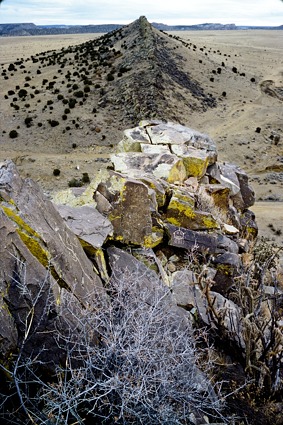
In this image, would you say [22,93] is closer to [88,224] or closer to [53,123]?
[53,123]

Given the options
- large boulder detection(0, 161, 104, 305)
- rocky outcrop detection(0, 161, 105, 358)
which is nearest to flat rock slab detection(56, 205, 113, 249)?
large boulder detection(0, 161, 104, 305)

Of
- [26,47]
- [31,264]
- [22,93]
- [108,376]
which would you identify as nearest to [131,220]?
[31,264]

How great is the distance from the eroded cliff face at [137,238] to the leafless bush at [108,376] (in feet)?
0.64

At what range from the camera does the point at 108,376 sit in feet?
16.2

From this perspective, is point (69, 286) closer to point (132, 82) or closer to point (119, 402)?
point (119, 402)

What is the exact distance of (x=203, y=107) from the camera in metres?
36.5

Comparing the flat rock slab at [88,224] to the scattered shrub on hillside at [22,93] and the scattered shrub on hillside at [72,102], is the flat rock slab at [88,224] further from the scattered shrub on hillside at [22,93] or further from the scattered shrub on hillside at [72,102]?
the scattered shrub on hillside at [22,93]

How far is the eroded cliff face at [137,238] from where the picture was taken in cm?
528

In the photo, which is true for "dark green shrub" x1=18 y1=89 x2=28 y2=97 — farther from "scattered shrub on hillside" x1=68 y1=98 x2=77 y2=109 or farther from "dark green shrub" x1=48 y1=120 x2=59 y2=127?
"dark green shrub" x1=48 y1=120 x2=59 y2=127

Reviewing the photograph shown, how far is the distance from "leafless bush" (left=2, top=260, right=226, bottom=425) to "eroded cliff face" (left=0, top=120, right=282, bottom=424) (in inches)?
7.6

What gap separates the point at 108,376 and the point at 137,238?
4192mm

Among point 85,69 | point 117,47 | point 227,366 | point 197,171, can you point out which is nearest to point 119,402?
point 227,366

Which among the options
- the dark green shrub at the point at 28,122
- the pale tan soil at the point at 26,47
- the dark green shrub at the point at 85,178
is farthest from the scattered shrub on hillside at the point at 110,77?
the pale tan soil at the point at 26,47

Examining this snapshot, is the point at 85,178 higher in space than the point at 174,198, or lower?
lower
